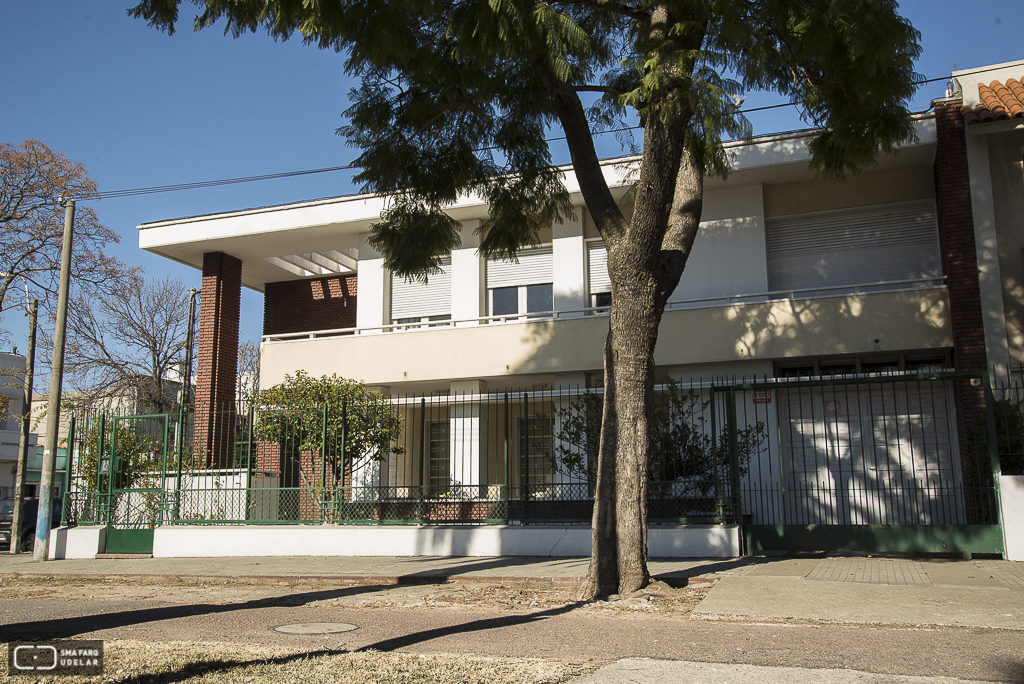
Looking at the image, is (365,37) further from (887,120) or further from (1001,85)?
(1001,85)

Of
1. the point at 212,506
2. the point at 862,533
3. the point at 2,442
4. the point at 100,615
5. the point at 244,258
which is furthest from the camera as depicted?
the point at 2,442

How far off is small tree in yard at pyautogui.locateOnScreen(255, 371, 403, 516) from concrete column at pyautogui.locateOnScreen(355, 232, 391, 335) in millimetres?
4688

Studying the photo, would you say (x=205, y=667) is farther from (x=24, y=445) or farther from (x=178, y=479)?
(x=24, y=445)

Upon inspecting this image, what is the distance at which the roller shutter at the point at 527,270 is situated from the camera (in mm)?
18594

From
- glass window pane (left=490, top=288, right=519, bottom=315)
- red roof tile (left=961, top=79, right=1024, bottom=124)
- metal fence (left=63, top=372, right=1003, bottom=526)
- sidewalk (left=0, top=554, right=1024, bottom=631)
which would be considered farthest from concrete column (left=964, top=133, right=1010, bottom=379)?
glass window pane (left=490, top=288, right=519, bottom=315)

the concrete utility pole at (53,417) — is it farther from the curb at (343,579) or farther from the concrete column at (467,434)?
the concrete column at (467,434)

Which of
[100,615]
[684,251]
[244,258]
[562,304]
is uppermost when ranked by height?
[244,258]

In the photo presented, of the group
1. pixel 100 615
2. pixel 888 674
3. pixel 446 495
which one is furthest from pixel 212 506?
pixel 888 674

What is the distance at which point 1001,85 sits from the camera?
14.8 meters

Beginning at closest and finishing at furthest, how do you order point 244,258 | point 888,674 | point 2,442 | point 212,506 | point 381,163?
point 888,674 < point 381,163 < point 212,506 < point 244,258 < point 2,442

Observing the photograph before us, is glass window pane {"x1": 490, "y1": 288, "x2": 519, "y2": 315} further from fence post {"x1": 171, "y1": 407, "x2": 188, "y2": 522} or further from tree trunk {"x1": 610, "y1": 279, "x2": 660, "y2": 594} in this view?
tree trunk {"x1": 610, "y1": 279, "x2": 660, "y2": 594}

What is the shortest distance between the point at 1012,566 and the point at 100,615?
409 inches

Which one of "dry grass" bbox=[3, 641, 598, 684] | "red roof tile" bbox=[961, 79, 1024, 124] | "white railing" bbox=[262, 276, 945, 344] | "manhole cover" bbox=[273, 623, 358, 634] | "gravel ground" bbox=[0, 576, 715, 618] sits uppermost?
"red roof tile" bbox=[961, 79, 1024, 124]

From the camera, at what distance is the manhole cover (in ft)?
21.4
